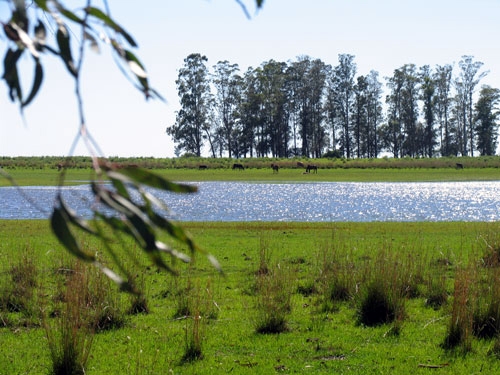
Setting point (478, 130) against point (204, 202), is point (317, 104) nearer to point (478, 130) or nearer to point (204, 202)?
point (478, 130)

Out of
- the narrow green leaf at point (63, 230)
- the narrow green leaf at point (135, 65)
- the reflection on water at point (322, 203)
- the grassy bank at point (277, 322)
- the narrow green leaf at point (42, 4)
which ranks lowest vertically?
the reflection on water at point (322, 203)

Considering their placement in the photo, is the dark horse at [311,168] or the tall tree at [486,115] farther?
the tall tree at [486,115]

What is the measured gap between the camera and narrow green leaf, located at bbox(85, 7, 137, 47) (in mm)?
1715

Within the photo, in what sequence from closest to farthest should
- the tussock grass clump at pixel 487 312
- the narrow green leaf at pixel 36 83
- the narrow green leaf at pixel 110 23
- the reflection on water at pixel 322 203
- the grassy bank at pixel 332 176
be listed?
the narrow green leaf at pixel 36 83 < the narrow green leaf at pixel 110 23 < the tussock grass clump at pixel 487 312 < the reflection on water at pixel 322 203 < the grassy bank at pixel 332 176

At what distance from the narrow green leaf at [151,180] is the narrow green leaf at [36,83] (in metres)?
0.29

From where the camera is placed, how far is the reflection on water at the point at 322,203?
95.1ft

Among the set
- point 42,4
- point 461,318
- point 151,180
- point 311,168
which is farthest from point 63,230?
point 311,168

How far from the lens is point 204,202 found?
36.1 m

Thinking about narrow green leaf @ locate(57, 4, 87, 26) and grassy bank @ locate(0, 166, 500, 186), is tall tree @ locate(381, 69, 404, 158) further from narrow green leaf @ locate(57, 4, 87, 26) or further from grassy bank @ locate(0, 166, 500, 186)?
narrow green leaf @ locate(57, 4, 87, 26)

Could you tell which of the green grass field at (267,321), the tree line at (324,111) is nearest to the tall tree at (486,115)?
the tree line at (324,111)

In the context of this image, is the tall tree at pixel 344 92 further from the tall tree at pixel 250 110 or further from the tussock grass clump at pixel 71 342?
the tussock grass clump at pixel 71 342

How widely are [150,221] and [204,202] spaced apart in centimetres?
3466

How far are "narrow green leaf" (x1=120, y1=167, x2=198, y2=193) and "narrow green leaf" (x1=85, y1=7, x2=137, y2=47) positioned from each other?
0.36 meters

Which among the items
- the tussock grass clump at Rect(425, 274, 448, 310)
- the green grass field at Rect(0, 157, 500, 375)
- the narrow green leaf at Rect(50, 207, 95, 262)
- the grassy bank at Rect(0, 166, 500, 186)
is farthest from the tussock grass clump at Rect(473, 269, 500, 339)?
the grassy bank at Rect(0, 166, 500, 186)
